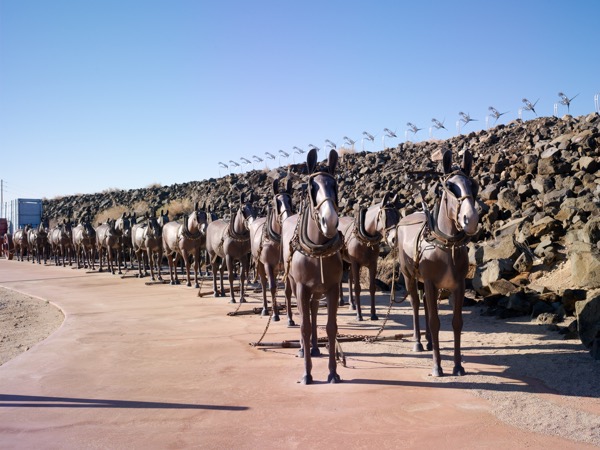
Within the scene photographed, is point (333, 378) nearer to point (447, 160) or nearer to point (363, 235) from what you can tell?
point (447, 160)

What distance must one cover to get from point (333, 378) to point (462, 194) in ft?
9.06

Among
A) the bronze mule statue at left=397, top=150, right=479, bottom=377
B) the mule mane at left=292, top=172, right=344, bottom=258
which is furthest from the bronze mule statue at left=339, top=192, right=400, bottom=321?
the mule mane at left=292, top=172, right=344, bottom=258

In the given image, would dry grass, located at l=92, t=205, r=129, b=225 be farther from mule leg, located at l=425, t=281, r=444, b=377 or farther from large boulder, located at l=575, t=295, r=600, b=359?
large boulder, located at l=575, t=295, r=600, b=359

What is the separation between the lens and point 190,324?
36.0 ft

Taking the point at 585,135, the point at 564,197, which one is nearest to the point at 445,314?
the point at 564,197

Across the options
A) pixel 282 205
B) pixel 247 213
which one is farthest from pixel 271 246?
pixel 247 213

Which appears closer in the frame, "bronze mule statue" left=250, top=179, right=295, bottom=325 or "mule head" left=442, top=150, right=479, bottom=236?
"mule head" left=442, top=150, right=479, bottom=236

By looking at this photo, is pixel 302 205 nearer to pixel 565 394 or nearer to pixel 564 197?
pixel 565 394

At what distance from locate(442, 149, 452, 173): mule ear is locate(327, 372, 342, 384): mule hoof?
2.95 metres

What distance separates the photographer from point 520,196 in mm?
19016

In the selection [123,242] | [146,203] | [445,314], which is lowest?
[445,314]

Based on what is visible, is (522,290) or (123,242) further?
(123,242)

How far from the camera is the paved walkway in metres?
4.84

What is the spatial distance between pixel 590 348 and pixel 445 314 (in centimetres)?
465
